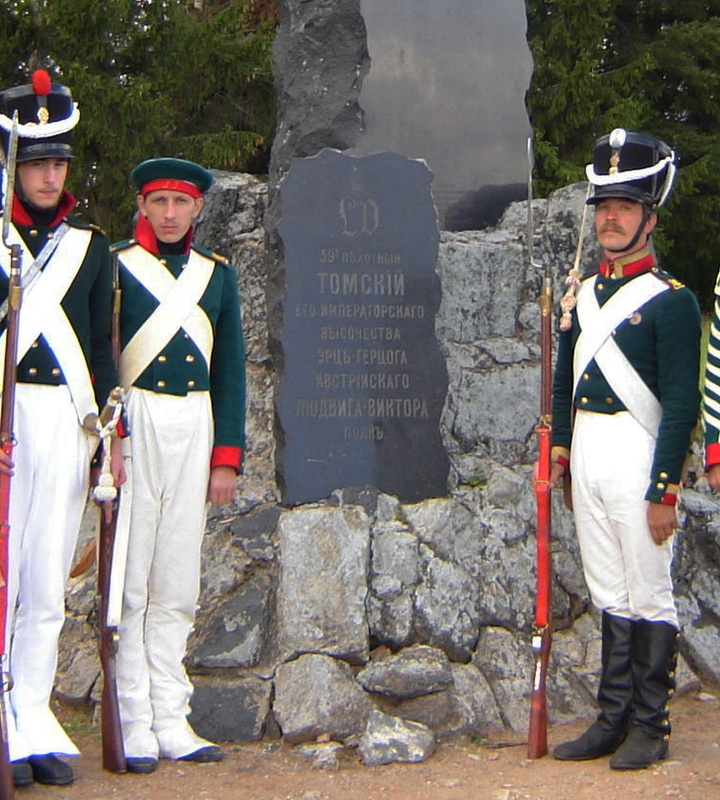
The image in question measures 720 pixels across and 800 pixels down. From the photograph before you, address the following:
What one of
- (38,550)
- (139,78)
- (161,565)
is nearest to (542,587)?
(161,565)

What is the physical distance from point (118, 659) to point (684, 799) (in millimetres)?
1804

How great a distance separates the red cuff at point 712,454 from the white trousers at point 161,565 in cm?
159

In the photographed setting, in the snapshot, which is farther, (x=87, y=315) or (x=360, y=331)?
(x=360, y=331)

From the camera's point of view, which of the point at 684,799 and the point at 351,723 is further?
the point at 351,723

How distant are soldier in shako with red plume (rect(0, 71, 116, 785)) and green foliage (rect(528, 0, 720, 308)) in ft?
34.3

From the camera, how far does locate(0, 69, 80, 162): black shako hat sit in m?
4.11

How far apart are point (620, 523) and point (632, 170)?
116cm

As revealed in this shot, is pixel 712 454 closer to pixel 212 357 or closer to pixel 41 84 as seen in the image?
pixel 212 357

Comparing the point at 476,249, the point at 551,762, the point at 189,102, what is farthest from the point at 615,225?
the point at 189,102

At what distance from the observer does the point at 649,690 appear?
4297 millimetres

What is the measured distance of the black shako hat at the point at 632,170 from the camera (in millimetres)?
4414

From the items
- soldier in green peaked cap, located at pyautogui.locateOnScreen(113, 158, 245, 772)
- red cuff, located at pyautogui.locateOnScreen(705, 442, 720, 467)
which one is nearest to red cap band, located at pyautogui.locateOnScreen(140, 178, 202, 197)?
soldier in green peaked cap, located at pyautogui.locateOnScreen(113, 158, 245, 772)

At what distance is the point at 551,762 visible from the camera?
4.43 meters

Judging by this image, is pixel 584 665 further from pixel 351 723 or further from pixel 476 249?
pixel 476 249
